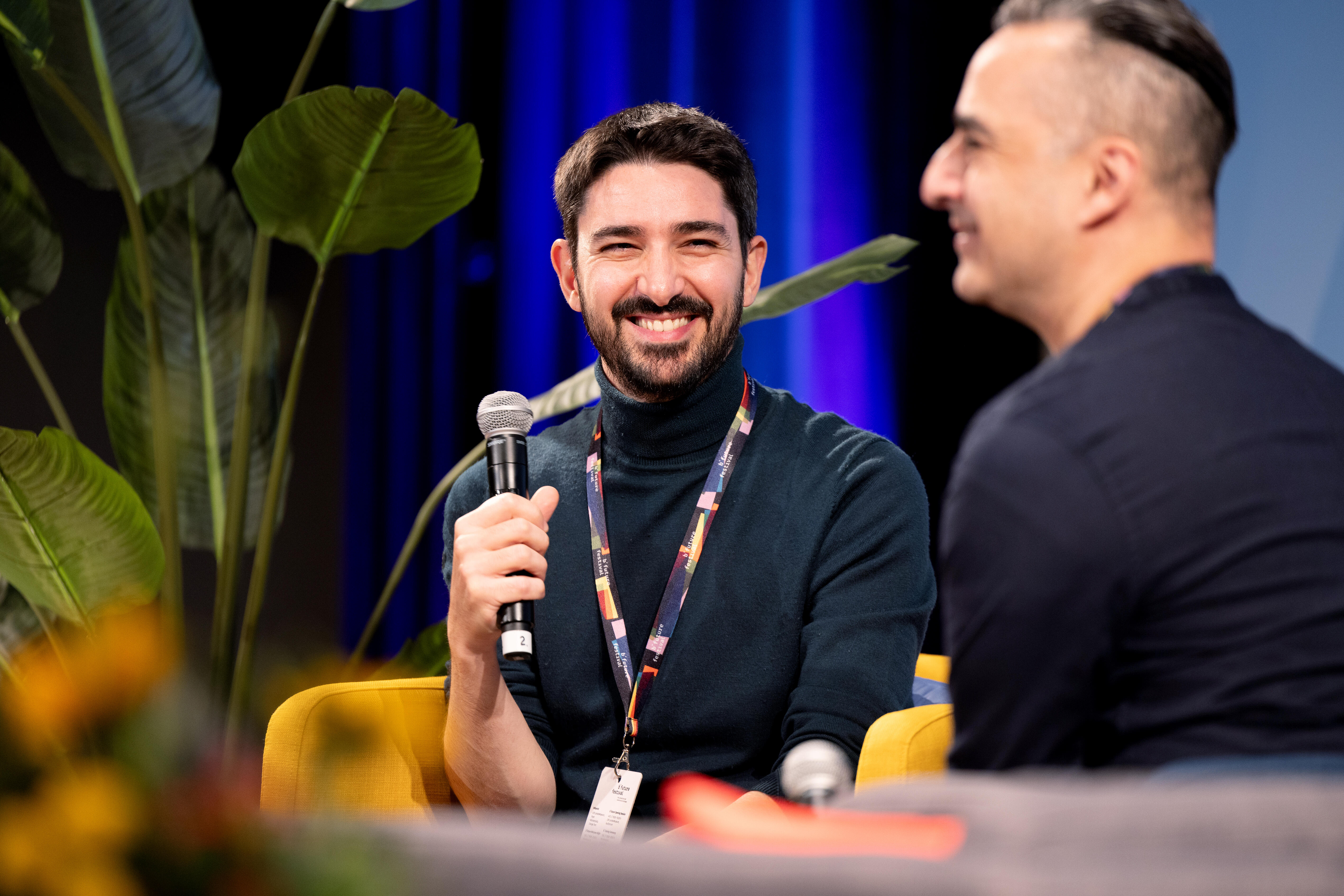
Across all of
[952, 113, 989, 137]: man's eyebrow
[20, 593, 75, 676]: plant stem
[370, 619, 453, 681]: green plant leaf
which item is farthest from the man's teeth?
[20, 593, 75, 676]: plant stem

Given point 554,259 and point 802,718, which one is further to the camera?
point 554,259

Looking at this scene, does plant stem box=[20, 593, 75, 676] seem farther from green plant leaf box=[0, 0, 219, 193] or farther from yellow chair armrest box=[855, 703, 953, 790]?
yellow chair armrest box=[855, 703, 953, 790]

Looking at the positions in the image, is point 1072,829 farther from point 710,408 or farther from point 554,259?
point 554,259

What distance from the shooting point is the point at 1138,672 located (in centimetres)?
78

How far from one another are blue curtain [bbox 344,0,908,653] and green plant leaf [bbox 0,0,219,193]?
1.09 metres

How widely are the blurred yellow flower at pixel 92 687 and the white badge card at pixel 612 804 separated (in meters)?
1.02

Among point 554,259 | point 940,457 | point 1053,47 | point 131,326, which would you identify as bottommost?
point 940,457

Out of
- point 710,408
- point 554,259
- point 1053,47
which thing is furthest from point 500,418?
point 1053,47

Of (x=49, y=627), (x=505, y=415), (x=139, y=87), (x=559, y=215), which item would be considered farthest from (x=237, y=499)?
(x=559, y=215)

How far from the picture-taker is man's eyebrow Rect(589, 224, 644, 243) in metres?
1.69

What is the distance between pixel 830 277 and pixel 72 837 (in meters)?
1.94

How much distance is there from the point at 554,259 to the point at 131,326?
1.14m

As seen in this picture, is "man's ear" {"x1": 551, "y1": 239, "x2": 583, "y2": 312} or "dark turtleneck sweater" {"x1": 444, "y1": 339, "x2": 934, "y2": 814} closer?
"dark turtleneck sweater" {"x1": 444, "y1": 339, "x2": 934, "y2": 814}

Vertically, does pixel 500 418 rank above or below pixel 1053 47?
below
